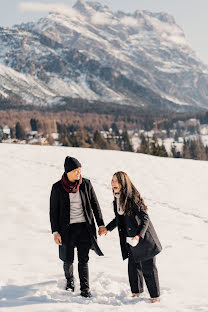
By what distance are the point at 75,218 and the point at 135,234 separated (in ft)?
3.27

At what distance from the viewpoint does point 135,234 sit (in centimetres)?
620

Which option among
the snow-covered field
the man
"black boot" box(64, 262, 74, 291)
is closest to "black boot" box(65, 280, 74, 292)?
"black boot" box(64, 262, 74, 291)

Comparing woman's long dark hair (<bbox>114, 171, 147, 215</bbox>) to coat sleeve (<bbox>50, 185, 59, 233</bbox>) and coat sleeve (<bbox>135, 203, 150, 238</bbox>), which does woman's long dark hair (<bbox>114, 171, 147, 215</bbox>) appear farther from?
coat sleeve (<bbox>50, 185, 59, 233</bbox>)

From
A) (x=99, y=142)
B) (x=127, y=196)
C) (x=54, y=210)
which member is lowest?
(x=54, y=210)

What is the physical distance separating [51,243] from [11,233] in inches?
51.1

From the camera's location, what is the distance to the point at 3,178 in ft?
56.9

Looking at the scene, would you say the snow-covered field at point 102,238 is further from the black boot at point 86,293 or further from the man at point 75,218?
the man at point 75,218

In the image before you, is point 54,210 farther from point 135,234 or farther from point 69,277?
point 135,234

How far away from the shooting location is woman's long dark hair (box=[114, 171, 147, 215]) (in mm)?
6059

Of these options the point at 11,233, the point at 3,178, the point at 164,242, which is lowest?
the point at 164,242

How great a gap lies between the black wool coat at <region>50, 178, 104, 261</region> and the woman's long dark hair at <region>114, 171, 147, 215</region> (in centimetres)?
53

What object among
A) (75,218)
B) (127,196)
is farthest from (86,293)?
(127,196)

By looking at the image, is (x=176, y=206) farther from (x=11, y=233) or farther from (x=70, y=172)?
(x=70, y=172)

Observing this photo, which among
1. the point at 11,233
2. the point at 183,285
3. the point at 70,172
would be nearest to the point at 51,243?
the point at 11,233
